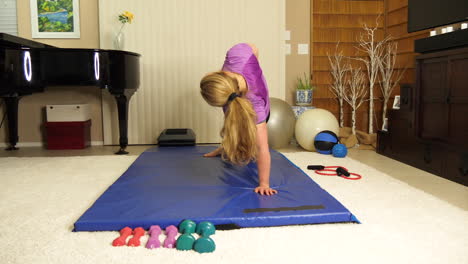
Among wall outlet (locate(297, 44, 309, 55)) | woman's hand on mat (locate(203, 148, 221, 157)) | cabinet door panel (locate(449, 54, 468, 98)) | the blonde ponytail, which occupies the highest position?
wall outlet (locate(297, 44, 309, 55))

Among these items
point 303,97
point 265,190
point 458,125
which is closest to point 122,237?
point 265,190

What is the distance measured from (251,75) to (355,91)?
2.71m

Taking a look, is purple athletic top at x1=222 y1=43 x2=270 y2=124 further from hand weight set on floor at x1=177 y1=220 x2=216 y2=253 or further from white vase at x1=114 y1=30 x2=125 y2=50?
white vase at x1=114 y1=30 x2=125 y2=50

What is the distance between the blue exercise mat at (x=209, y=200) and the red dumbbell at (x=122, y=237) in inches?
1.9

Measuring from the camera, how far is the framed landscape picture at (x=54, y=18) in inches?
167

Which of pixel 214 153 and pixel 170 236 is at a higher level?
pixel 214 153

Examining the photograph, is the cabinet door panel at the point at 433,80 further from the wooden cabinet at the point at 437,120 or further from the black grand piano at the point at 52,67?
the black grand piano at the point at 52,67

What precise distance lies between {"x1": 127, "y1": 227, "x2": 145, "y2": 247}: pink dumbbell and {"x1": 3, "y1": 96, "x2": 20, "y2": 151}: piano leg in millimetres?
2982

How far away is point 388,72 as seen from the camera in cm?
438

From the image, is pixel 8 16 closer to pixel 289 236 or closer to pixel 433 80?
pixel 289 236

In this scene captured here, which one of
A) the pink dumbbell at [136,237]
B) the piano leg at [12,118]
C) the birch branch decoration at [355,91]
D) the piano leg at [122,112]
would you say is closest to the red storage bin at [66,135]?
the piano leg at [12,118]

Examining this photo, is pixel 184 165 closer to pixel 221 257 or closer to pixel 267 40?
pixel 221 257

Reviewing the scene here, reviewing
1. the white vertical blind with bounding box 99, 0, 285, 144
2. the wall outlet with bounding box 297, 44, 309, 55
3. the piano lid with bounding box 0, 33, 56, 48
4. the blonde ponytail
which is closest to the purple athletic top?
the blonde ponytail

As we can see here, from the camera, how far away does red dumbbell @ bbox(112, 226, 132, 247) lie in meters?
1.58
